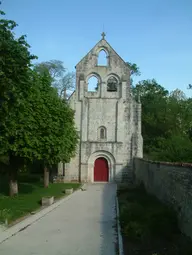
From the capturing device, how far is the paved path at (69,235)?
889cm

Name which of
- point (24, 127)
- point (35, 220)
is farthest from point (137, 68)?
point (35, 220)

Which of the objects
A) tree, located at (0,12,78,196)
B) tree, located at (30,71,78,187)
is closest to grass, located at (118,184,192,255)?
tree, located at (0,12,78,196)

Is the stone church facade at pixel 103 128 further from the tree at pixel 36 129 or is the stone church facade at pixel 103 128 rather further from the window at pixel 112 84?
the tree at pixel 36 129

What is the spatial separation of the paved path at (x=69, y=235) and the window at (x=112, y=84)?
17911 mm

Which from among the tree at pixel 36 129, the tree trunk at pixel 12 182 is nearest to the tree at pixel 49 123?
the tree at pixel 36 129

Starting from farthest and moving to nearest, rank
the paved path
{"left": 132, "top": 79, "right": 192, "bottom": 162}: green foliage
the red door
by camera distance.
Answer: {"left": 132, "top": 79, "right": 192, "bottom": 162}: green foliage < the red door < the paved path

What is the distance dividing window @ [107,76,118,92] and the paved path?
17911 millimetres

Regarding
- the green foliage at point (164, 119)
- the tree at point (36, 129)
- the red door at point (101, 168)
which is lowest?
the red door at point (101, 168)

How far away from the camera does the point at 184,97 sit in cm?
5059

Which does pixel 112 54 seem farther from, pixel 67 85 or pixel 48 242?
pixel 48 242

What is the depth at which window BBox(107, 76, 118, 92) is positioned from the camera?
32812mm

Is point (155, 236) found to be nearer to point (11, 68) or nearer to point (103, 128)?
point (11, 68)

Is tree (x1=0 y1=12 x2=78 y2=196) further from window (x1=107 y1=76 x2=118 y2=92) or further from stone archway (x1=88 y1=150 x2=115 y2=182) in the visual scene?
window (x1=107 y1=76 x2=118 y2=92)

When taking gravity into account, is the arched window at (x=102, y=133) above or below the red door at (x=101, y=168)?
above
